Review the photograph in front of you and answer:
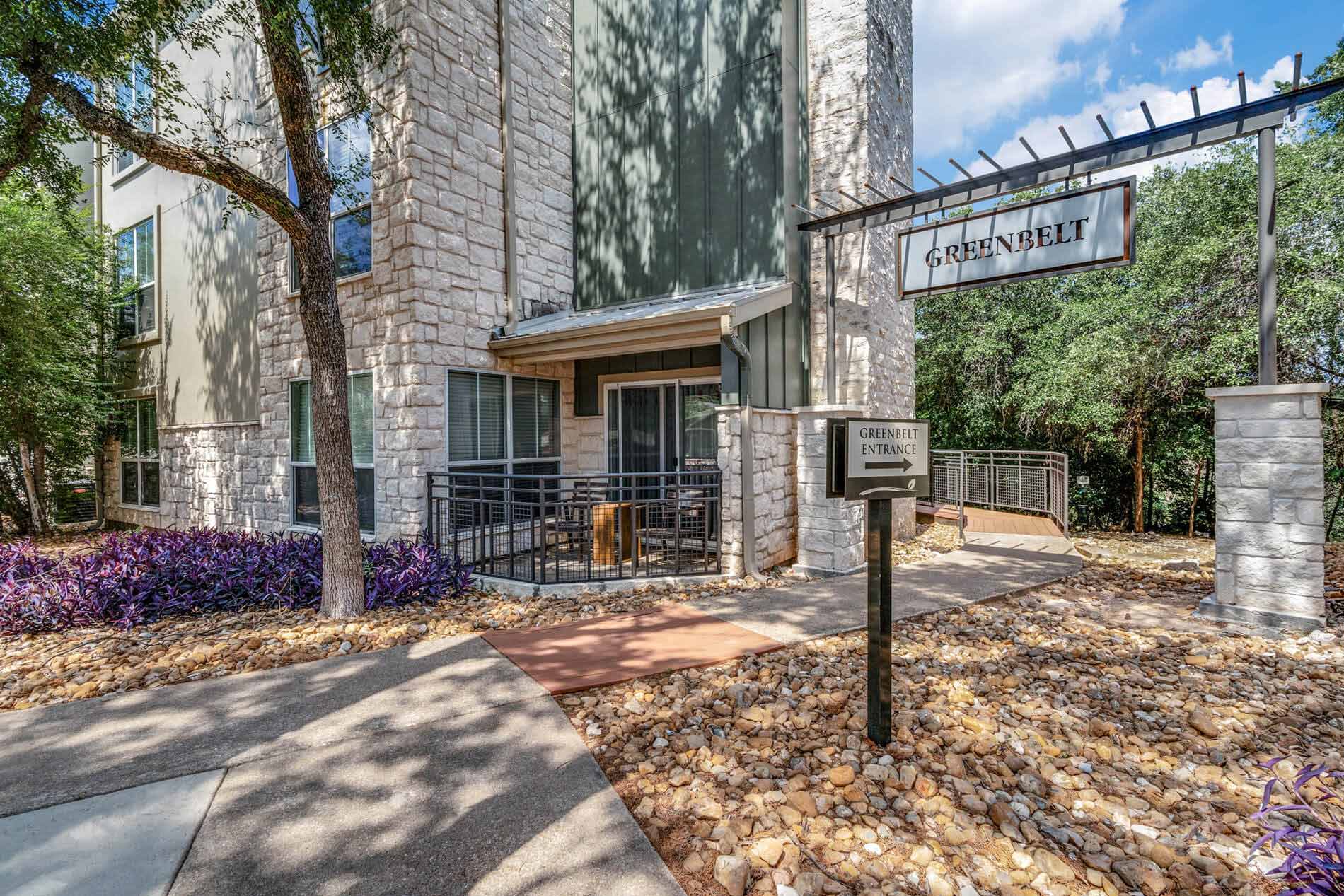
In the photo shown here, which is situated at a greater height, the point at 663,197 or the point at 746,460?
the point at 663,197

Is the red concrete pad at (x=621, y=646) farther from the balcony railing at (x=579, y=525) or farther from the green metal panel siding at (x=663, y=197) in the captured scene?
the green metal panel siding at (x=663, y=197)

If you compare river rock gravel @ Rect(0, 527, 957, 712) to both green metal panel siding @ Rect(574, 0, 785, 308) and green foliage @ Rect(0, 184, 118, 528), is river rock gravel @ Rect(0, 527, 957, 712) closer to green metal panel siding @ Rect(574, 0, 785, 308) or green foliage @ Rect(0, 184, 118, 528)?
green metal panel siding @ Rect(574, 0, 785, 308)

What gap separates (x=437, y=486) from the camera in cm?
618

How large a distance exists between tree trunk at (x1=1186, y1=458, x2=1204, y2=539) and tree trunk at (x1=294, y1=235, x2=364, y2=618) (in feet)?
44.4

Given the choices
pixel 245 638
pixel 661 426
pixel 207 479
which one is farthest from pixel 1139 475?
pixel 207 479

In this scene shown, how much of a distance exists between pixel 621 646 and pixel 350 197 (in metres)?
6.04

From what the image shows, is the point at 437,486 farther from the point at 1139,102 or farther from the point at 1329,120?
the point at 1329,120

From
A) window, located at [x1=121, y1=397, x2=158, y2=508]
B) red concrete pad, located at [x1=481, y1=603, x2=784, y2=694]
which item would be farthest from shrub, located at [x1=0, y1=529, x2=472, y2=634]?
window, located at [x1=121, y1=397, x2=158, y2=508]

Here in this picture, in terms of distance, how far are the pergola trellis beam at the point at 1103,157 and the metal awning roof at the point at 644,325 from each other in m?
1.15

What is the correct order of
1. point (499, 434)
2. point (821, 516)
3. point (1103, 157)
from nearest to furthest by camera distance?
1. point (1103, 157)
2. point (821, 516)
3. point (499, 434)

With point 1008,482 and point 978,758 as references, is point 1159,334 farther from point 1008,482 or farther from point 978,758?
point 978,758

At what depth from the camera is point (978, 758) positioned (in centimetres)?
257

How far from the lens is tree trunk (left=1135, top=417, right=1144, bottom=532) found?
10.9 metres

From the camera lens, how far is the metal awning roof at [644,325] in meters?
5.55
